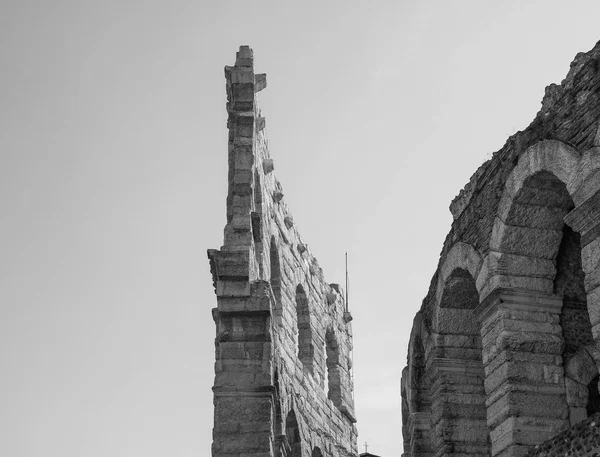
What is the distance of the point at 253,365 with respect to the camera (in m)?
15.0

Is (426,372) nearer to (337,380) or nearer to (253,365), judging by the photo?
(253,365)

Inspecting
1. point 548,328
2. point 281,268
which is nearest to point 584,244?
point 548,328

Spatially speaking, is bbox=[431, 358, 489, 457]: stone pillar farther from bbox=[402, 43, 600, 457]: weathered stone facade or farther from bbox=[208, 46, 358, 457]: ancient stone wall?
bbox=[208, 46, 358, 457]: ancient stone wall

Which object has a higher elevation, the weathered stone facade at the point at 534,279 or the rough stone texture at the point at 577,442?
the weathered stone facade at the point at 534,279

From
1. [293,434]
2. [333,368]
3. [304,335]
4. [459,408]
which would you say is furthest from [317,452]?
[459,408]

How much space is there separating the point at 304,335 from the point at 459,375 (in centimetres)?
731

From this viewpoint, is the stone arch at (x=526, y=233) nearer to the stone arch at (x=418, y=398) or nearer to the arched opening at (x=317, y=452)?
the stone arch at (x=418, y=398)

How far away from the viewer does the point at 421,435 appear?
44.2 ft

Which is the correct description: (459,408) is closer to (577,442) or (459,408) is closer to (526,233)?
(526,233)

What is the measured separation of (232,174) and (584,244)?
27.5ft

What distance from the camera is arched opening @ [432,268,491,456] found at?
11.8m

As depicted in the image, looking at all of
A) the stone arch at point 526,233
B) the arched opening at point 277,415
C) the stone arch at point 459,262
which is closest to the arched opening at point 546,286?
the stone arch at point 526,233

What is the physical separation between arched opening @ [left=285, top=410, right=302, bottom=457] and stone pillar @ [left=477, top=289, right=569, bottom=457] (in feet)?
21.6

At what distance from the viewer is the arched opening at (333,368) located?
67.3 feet
